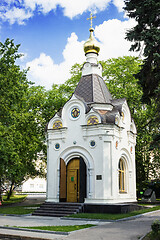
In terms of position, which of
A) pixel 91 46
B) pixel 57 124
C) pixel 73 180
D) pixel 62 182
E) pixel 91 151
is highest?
pixel 91 46

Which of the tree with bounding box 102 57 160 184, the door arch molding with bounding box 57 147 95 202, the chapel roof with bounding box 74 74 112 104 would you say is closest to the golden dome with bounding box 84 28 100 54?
the chapel roof with bounding box 74 74 112 104

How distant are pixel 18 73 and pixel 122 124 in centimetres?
829

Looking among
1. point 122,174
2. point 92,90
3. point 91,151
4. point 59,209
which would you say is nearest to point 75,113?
point 92,90

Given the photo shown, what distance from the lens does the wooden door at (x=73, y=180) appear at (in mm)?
17031

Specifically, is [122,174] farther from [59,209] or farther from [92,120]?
[59,209]

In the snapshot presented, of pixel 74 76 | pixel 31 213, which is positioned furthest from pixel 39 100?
pixel 31 213

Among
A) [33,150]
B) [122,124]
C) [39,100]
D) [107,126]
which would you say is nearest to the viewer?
[107,126]

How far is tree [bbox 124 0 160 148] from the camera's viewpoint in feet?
33.6

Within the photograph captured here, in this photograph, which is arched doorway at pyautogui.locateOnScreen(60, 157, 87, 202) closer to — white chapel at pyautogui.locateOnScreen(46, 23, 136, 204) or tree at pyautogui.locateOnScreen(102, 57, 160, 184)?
white chapel at pyautogui.locateOnScreen(46, 23, 136, 204)

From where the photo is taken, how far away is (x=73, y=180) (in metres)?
17.2

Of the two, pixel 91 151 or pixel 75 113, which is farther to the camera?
pixel 75 113

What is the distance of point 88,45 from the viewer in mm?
21188

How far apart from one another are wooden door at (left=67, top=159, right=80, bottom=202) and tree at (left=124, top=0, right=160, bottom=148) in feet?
23.1

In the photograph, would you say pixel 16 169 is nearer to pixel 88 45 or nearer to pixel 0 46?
pixel 0 46
